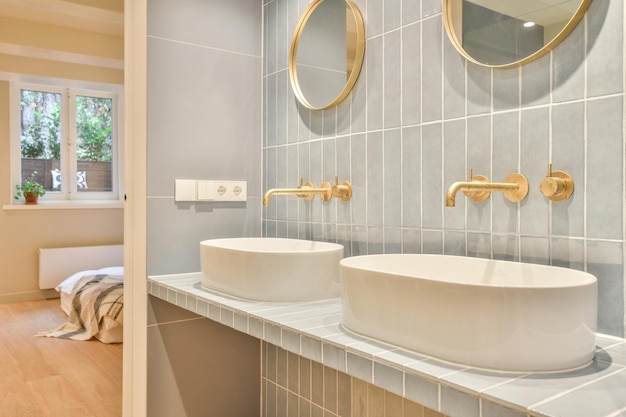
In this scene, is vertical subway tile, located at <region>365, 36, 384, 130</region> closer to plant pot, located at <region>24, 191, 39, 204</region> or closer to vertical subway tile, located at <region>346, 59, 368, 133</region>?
vertical subway tile, located at <region>346, 59, 368, 133</region>

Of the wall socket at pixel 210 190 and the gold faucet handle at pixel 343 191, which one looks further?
the wall socket at pixel 210 190

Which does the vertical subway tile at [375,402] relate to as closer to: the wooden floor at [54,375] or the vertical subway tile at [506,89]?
the vertical subway tile at [506,89]

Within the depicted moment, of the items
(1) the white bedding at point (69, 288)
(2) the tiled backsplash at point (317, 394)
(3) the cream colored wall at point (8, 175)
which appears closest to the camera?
(2) the tiled backsplash at point (317, 394)

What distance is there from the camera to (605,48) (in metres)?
1.01

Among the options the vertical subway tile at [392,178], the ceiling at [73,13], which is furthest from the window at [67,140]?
the vertical subway tile at [392,178]

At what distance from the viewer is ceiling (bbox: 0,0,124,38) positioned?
3654 mm

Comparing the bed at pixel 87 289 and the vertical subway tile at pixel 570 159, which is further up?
the vertical subway tile at pixel 570 159

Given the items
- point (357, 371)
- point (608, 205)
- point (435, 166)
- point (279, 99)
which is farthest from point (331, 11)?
point (357, 371)

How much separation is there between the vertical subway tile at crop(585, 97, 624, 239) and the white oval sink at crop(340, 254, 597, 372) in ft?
0.45

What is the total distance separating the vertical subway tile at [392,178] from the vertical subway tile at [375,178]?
2 centimetres

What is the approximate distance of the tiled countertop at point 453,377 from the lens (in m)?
0.67

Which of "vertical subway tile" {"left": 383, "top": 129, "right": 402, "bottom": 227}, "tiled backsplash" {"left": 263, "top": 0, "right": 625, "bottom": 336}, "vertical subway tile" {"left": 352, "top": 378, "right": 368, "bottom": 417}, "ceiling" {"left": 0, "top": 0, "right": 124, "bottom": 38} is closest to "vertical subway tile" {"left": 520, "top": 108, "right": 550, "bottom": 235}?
"tiled backsplash" {"left": 263, "top": 0, "right": 625, "bottom": 336}

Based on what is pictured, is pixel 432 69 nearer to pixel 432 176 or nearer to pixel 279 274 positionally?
pixel 432 176

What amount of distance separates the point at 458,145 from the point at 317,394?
3.35ft
